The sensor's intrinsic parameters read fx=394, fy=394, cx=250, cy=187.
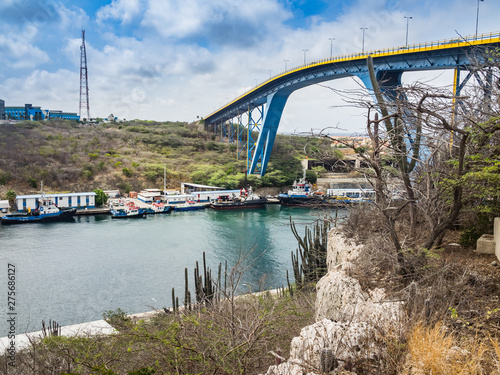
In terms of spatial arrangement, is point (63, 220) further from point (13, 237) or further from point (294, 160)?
point (294, 160)

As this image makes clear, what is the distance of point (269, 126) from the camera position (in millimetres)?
41344

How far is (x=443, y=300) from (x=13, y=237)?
76.8 ft

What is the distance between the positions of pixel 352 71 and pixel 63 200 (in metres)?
23.2

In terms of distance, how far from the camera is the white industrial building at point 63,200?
28500 mm

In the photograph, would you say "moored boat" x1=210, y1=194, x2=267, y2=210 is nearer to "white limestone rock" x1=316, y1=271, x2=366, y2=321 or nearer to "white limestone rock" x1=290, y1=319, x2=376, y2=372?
"white limestone rock" x1=316, y1=271, x2=366, y2=321

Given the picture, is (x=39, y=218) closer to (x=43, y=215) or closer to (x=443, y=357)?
(x=43, y=215)

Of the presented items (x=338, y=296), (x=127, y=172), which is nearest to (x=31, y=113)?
(x=127, y=172)

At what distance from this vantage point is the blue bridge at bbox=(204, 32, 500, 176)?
17.8 m

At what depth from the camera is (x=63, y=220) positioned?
27.5 metres

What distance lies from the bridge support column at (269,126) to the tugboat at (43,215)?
2058 centimetres

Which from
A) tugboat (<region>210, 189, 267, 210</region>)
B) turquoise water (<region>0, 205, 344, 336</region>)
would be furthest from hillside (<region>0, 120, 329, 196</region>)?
turquoise water (<region>0, 205, 344, 336</region>)

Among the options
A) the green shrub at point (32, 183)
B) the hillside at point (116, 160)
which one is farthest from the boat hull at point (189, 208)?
the green shrub at point (32, 183)

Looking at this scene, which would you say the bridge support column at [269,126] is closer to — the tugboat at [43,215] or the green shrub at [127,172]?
the green shrub at [127,172]

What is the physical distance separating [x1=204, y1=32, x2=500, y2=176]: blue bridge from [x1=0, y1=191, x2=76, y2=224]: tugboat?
20790 millimetres
